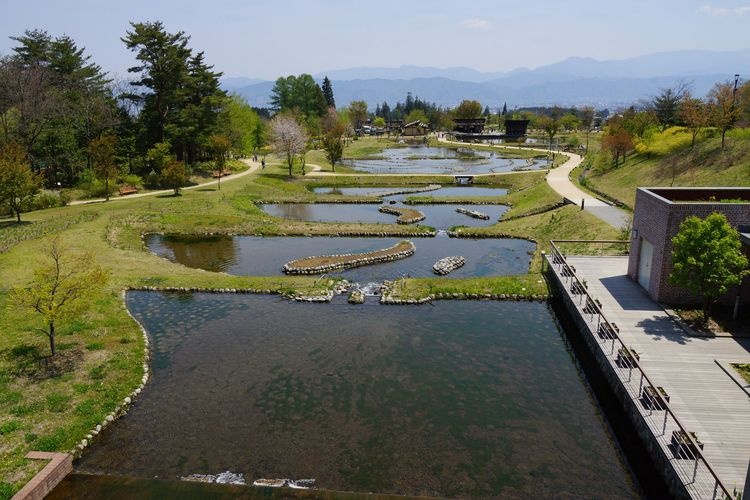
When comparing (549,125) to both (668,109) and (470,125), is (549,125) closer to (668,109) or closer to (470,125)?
(668,109)

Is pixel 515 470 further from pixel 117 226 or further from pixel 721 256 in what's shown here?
pixel 117 226

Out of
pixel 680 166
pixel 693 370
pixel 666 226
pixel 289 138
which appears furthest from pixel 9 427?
pixel 289 138


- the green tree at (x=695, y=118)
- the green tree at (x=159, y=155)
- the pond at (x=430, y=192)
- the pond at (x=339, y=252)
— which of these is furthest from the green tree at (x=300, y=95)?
the pond at (x=339, y=252)

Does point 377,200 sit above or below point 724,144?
below

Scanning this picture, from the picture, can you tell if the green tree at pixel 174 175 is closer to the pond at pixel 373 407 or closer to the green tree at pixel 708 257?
the pond at pixel 373 407

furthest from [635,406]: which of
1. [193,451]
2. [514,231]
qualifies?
[514,231]

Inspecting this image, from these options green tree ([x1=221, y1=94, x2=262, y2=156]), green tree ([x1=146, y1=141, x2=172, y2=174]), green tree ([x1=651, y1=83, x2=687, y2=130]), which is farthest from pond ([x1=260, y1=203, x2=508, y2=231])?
green tree ([x1=651, y1=83, x2=687, y2=130])
